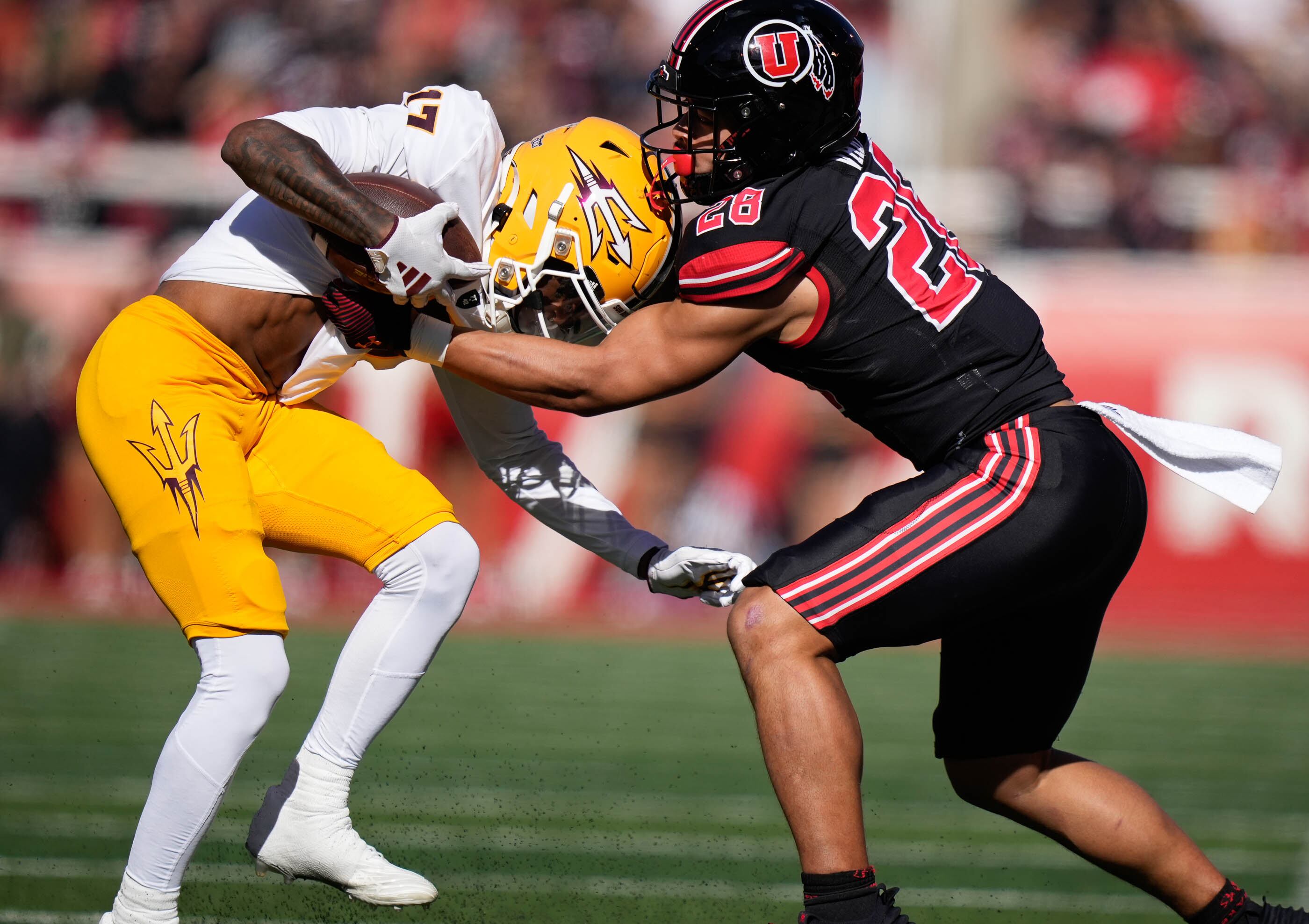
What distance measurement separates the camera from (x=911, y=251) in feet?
9.61

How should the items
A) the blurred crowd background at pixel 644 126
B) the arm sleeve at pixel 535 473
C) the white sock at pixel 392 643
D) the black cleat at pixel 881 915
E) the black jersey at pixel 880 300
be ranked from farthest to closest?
1. the blurred crowd background at pixel 644 126
2. the arm sleeve at pixel 535 473
3. the white sock at pixel 392 643
4. the black jersey at pixel 880 300
5. the black cleat at pixel 881 915

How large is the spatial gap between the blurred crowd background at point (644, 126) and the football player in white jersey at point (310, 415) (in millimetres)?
7016

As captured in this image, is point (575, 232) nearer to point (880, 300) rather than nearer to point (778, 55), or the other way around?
point (778, 55)

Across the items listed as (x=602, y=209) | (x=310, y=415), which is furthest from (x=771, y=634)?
(x=310, y=415)

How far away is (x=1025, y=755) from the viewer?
3217 mm

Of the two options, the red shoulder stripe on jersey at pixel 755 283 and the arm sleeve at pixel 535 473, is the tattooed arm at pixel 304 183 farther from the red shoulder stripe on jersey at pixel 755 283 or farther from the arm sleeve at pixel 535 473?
the arm sleeve at pixel 535 473

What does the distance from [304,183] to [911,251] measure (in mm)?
1223

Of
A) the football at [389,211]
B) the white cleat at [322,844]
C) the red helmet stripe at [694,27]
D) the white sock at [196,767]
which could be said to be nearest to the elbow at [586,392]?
the football at [389,211]

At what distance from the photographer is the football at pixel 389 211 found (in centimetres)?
302

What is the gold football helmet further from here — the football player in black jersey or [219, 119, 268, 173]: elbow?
[219, 119, 268, 173]: elbow

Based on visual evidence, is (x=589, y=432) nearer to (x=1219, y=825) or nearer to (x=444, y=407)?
(x=444, y=407)

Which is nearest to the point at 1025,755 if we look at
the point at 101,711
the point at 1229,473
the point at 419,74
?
the point at 1229,473

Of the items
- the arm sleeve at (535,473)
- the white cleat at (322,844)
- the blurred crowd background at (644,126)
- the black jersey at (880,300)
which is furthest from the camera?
the blurred crowd background at (644,126)

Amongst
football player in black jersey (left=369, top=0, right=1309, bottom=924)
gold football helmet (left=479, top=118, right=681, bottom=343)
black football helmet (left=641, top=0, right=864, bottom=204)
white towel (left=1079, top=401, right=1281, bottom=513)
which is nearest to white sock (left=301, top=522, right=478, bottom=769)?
football player in black jersey (left=369, top=0, right=1309, bottom=924)
